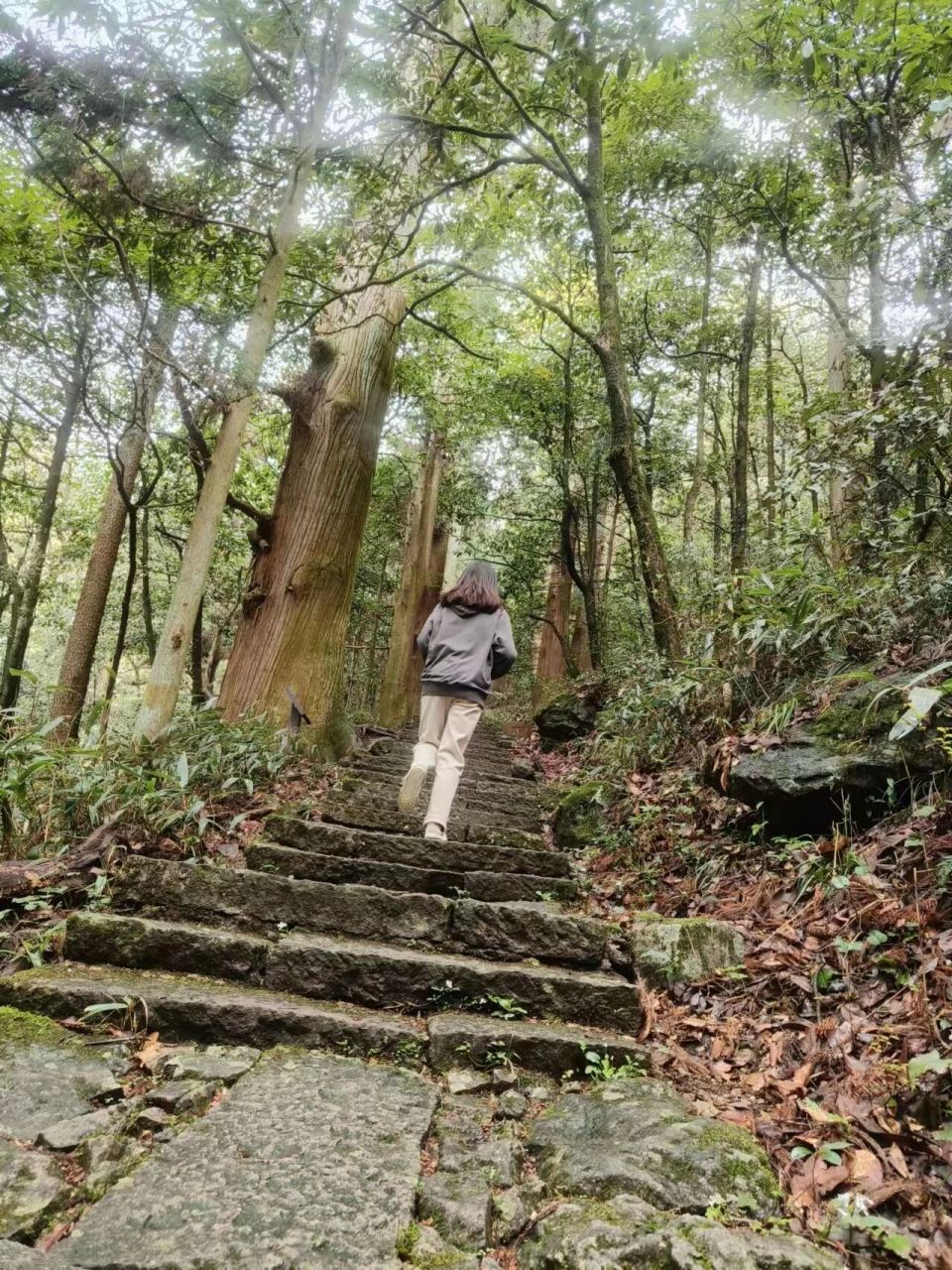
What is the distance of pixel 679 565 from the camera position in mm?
9906

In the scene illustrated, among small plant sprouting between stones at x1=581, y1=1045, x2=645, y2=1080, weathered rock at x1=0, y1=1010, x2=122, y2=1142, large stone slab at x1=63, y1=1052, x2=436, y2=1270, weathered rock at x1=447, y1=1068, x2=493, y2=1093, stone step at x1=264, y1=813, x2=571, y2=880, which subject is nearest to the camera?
large stone slab at x1=63, y1=1052, x2=436, y2=1270

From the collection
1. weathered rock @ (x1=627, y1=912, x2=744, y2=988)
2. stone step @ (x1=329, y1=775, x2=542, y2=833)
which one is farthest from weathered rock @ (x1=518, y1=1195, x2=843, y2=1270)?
stone step @ (x1=329, y1=775, x2=542, y2=833)

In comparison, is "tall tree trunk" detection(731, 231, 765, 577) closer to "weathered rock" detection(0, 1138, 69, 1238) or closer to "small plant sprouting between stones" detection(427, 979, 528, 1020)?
"small plant sprouting between stones" detection(427, 979, 528, 1020)

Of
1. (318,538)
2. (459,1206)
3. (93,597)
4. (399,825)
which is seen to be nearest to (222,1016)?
(459,1206)

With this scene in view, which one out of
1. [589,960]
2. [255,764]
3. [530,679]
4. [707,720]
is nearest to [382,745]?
[255,764]

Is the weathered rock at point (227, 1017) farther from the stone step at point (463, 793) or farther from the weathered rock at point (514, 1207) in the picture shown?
the stone step at point (463, 793)

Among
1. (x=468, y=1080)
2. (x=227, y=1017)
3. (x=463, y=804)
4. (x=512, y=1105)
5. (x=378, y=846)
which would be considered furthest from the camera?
(x=463, y=804)

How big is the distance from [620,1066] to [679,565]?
323 inches

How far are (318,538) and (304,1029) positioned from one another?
510 cm

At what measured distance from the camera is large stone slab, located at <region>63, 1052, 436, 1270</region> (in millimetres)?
1466

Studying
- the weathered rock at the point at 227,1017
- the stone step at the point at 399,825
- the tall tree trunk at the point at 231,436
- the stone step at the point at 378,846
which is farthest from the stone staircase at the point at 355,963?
the tall tree trunk at the point at 231,436

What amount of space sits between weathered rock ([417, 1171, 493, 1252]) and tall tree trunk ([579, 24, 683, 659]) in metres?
5.12

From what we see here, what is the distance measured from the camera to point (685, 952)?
3.16 m

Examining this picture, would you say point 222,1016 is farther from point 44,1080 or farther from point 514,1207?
point 514,1207
